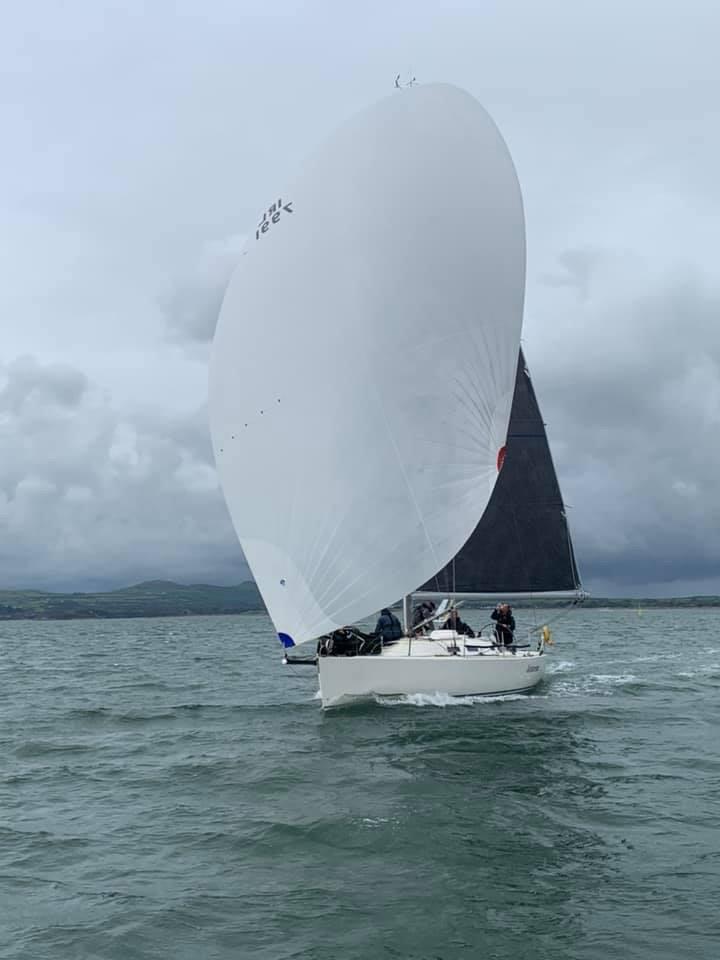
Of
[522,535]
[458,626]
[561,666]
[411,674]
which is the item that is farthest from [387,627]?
[561,666]

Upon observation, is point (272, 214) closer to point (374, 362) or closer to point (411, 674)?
point (374, 362)

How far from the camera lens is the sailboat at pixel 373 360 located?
14414 mm

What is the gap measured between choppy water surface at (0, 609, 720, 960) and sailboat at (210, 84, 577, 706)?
→ 9.64ft

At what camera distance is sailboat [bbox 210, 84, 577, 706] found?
14.4 m

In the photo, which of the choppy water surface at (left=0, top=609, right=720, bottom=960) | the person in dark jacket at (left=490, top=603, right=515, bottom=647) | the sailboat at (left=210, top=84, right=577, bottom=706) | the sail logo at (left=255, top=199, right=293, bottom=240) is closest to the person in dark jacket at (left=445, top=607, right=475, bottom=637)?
the person in dark jacket at (left=490, top=603, right=515, bottom=647)

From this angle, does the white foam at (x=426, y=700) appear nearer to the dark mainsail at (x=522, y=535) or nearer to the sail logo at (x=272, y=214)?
the dark mainsail at (x=522, y=535)

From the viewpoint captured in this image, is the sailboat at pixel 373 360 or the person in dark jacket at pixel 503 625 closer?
the sailboat at pixel 373 360

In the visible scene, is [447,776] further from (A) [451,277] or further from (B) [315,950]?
(A) [451,277]

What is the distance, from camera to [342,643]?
1778 centimetres

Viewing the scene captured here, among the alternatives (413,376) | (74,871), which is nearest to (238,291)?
(413,376)

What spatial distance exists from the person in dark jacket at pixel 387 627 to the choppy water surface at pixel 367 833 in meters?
2.20

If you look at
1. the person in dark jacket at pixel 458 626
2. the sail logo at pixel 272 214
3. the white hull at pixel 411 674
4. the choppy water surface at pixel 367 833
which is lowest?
the choppy water surface at pixel 367 833

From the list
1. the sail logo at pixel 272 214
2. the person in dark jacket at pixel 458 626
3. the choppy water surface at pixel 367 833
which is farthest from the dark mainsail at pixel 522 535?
the sail logo at pixel 272 214

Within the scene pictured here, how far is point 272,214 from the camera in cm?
1602
